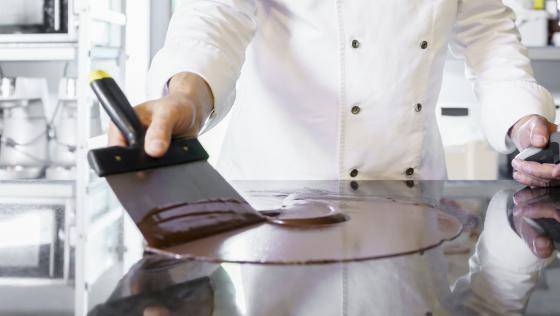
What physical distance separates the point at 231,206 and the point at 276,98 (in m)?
0.54

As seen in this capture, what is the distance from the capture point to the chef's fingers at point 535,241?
1.98 feet

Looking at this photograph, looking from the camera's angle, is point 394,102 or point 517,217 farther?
point 394,102

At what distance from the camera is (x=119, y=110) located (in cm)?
62

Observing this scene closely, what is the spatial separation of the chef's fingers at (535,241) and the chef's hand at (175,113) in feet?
1.00

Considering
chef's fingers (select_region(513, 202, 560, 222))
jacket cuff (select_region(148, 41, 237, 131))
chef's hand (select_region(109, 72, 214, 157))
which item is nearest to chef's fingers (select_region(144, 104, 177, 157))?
chef's hand (select_region(109, 72, 214, 157))

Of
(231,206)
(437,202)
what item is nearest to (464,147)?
(437,202)

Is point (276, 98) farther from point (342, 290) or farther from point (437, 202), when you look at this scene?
point (342, 290)

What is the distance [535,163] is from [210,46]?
44 centimetres

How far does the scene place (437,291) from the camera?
18.4 inches

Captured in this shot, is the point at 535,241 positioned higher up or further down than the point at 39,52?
further down

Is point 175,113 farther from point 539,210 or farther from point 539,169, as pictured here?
point 539,169

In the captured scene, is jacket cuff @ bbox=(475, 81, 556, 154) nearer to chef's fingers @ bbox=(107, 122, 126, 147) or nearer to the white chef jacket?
the white chef jacket

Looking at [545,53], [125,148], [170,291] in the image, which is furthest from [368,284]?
[545,53]

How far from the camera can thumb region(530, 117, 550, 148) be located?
102 cm
